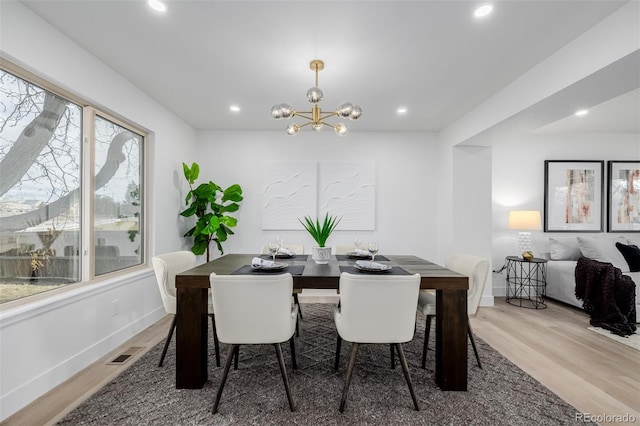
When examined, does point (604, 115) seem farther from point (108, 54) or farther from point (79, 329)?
point (79, 329)

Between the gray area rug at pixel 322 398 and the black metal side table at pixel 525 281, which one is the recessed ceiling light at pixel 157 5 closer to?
the gray area rug at pixel 322 398

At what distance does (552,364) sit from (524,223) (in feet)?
8.01

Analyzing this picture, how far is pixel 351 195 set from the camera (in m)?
4.84

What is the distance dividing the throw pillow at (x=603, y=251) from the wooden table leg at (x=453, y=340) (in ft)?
12.0

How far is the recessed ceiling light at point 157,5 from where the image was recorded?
1.92m

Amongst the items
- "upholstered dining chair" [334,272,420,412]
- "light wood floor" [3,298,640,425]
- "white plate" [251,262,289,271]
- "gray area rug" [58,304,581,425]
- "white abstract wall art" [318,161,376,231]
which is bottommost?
"light wood floor" [3,298,640,425]

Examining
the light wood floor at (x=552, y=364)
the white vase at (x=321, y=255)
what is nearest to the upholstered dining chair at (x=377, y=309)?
the white vase at (x=321, y=255)

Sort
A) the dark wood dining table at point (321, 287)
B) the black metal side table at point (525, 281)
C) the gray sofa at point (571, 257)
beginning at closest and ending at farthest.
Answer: the dark wood dining table at point (321, 287)
the gray sofa at point (571, 257)
the black metal side table at point (525, 281)

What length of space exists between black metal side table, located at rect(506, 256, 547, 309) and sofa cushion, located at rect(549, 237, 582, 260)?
28 centimetres

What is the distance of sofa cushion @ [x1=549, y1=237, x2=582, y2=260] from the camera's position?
4.67 m

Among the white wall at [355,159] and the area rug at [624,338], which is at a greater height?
the white wall at [355,159]

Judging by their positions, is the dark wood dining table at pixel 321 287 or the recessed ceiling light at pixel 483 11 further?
the dark wood dining table at pixel 321 287

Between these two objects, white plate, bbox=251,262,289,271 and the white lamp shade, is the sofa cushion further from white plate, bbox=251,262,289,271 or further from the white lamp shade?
white plate, bbox=251,262,289,271

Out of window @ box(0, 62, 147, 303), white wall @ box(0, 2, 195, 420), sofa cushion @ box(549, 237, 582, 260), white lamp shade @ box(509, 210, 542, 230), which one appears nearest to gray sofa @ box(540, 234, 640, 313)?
sofa cushion @ box(549, 237, 582, 260)
